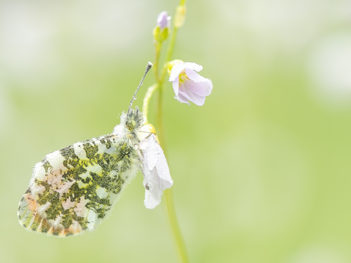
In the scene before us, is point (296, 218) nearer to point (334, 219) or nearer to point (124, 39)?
point (334, 219)

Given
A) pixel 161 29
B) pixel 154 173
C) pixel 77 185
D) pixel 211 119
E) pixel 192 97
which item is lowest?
pixel 154 173

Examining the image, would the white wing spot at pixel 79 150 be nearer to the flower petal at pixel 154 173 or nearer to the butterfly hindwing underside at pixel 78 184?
the butterfly hindwing underside at pixel 78 184

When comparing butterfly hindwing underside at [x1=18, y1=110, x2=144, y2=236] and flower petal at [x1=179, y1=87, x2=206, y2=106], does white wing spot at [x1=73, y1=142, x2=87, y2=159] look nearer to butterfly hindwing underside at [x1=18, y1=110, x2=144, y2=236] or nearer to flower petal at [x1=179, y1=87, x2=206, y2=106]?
butterfly hindwing underside at [x1=18, y1=110, x2=144, y2=236]

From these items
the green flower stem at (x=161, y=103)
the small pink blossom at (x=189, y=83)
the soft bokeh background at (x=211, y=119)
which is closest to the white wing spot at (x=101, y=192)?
the green flower stem at (x=161, y=103)

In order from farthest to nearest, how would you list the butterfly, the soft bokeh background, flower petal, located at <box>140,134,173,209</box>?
the soft bokeh background → the butterfly → flower petal, located at <box>140,134,173,209</box>

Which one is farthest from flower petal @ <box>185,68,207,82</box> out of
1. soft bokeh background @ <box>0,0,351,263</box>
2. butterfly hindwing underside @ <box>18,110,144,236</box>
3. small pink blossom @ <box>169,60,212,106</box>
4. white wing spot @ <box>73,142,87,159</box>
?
soft bokeh background @ <box>0,0,351,263</box>

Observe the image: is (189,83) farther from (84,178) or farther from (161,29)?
(84,178)

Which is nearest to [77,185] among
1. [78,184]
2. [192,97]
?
[78,184]

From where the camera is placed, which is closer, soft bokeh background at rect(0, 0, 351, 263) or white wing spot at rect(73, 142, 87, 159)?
white wing spot at rect(73, 142, 87, 159)
